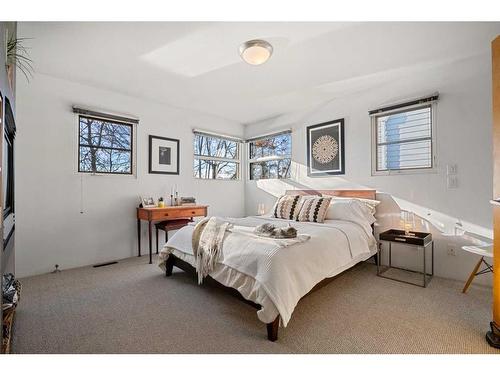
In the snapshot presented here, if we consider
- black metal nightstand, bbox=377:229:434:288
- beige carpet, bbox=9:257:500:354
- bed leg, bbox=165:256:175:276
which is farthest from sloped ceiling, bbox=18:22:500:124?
beige carpet, bbox=9:257:500:354

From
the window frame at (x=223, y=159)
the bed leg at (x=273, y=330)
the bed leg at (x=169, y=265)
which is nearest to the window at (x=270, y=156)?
the window frame at (x=223, y=159)

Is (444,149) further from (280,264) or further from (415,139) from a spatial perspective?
(280,264)

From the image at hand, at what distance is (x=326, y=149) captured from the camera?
12.9 feet

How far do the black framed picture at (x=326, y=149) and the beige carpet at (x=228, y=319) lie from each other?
1.81 m

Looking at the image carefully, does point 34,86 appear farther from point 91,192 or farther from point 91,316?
point 91,316

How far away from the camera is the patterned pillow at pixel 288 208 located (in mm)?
3287

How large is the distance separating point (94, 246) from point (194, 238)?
6.14ft

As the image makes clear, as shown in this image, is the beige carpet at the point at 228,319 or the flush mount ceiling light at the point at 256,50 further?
the flush mount ceiling light at the point at 256,50

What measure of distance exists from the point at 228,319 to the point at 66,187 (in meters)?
2.76

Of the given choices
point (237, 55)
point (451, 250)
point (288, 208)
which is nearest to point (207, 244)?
point (288, 208)

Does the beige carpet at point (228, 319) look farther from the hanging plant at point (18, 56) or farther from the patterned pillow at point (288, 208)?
the hanging plant at point (18, 56)

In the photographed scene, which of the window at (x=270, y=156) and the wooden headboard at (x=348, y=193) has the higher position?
the window at (x=270, y=156)
